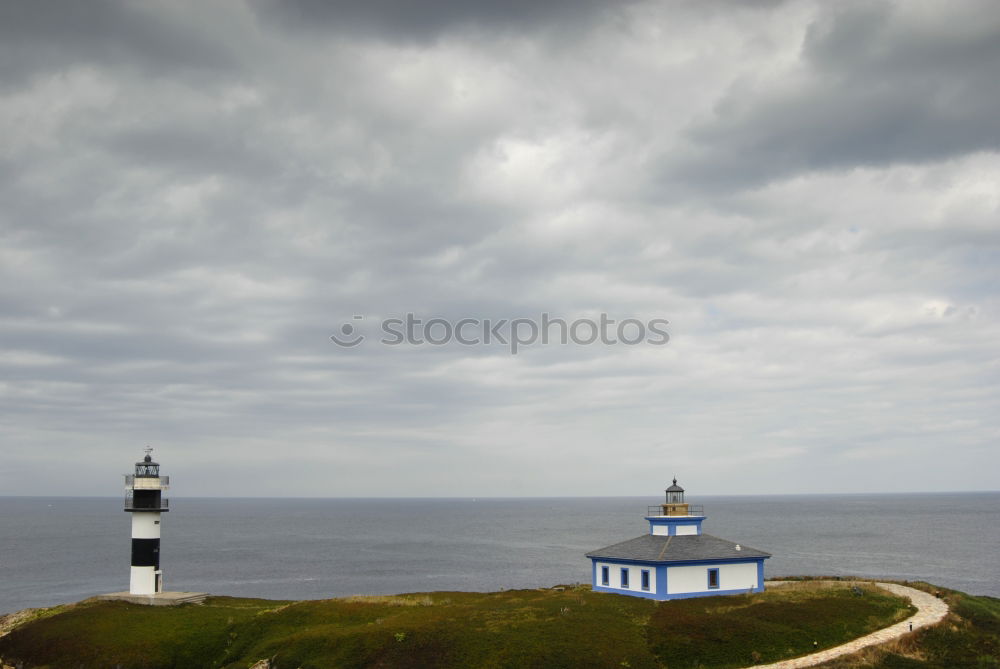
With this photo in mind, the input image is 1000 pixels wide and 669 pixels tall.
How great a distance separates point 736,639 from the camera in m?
40.1

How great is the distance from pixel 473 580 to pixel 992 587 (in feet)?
197

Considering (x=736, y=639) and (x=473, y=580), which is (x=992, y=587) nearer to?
(x=473, y=580)

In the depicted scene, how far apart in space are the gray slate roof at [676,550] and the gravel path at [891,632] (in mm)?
8440

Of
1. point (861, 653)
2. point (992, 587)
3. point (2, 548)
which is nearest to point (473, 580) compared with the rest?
point (992, 587)

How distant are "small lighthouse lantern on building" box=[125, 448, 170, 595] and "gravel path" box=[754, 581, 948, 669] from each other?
42654 millimetres

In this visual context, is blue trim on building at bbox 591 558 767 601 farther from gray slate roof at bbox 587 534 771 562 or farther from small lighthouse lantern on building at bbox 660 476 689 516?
small lighthouse lantern on building at bbox 660 476 689 516

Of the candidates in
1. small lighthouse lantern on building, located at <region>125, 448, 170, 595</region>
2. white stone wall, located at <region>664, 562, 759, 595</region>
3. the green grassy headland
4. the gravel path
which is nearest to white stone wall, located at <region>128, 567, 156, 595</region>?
small lighthouse lantern on building, located at <region>125, 448, 170, 595</region>

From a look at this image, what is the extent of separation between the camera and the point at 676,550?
165 feet

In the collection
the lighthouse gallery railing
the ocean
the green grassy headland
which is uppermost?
the lighthouse gallery railing

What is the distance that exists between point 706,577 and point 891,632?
10.7 metres

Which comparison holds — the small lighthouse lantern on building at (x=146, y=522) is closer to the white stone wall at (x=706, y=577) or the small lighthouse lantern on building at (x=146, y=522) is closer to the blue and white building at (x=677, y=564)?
the blue and white building at (x=677, y=564)

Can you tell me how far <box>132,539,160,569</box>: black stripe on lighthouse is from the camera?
196 feet

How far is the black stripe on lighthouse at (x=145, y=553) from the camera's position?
59.6 meters

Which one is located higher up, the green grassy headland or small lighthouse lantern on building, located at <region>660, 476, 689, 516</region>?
small lighthouse lantern on building, located at <region>660, 476, 689, 516</region>
